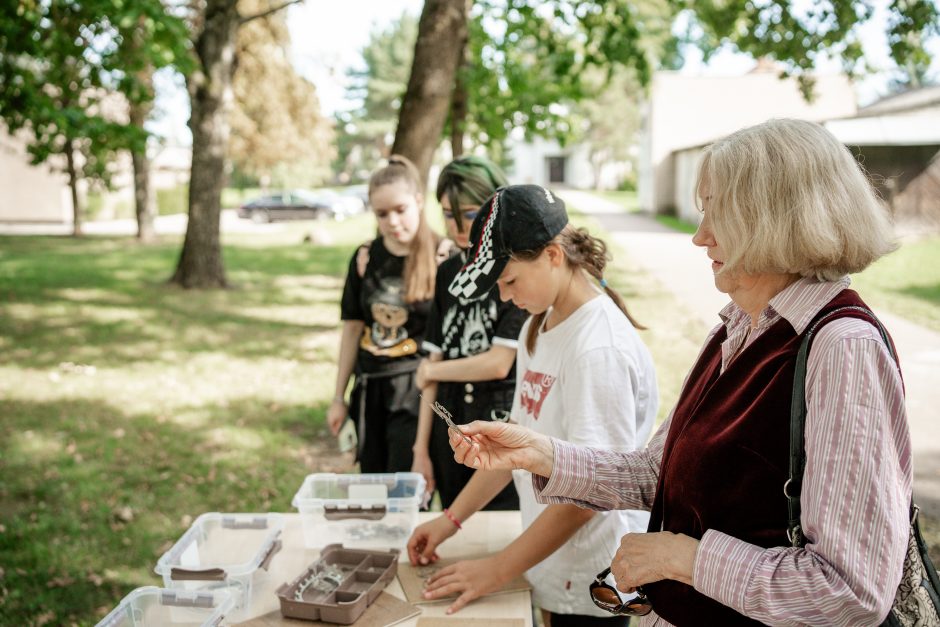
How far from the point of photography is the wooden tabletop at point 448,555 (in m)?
1.96

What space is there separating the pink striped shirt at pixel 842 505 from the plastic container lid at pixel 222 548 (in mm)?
1296

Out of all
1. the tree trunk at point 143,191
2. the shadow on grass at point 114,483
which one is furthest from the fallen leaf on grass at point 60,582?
the tree trunk at point 143,191

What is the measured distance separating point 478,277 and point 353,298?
1.60 m

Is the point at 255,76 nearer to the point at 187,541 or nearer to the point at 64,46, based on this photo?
the point at 64,46

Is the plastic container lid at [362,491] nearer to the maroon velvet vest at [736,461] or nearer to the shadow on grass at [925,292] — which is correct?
the maroon velvet vest at [736,461]

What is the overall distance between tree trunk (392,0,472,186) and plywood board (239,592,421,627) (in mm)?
5113

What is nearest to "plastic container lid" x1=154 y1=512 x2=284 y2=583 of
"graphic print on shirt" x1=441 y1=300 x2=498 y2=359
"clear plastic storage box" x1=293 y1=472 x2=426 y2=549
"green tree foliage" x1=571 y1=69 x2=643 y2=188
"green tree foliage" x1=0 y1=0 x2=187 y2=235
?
"clear plastic storage box" x1=293 y1=472 x2=426 y2=549

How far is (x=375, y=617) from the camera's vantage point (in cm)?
194

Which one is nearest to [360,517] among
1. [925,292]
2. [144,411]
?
[144,411]

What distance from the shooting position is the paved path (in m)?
5.65

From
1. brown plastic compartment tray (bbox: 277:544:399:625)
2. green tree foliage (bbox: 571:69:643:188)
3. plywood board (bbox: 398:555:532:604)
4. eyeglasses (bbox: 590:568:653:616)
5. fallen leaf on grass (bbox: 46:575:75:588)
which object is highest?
green tree foliage (bbox: 571:69:643:188)

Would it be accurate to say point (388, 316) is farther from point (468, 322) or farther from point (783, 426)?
point (783, 426)

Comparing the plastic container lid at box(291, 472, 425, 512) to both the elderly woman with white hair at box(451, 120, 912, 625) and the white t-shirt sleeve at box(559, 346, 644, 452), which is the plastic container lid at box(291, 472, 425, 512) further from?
the elderly woman with white hair at box(451, 120, 912, 625)

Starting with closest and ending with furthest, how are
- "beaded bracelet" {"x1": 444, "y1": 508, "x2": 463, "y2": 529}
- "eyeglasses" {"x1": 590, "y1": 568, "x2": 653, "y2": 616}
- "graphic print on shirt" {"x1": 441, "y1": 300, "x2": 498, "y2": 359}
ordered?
"eyeglasses" {"x1": 590, "y1": 568, "x2": 653, "y2": 616}
"beaded bracelet" {"x1": 444, "y1": 508, "x2": 463, "y2": 529}
"graphic print on shirt" {"x1": 441, "y1": 300, "x2": 498, "y2": 359}
